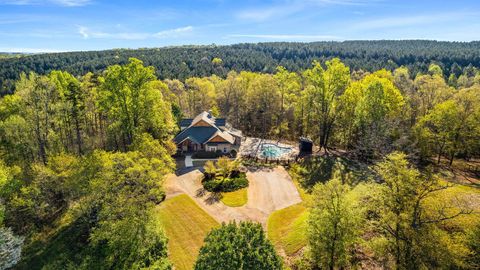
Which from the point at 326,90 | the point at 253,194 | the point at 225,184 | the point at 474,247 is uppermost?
the point at 326,90

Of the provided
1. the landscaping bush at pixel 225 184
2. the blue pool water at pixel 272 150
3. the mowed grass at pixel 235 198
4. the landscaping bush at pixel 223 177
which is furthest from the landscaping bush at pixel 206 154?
the mowed grass at pixel 235 198

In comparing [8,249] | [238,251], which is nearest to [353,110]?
[238,251]

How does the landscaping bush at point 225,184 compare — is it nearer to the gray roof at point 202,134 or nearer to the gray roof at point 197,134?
the gray roof at point 202,134

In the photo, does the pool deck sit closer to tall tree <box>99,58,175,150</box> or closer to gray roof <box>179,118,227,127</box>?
gray roof <box>179,118,227,127</box>

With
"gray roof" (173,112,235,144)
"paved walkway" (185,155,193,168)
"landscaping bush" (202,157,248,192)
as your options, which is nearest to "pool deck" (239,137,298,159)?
"gray roof" (173,112,235,144)

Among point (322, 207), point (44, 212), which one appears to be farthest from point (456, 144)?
point (44, 212)

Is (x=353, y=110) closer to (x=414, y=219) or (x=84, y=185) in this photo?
(x=414, y=219)
